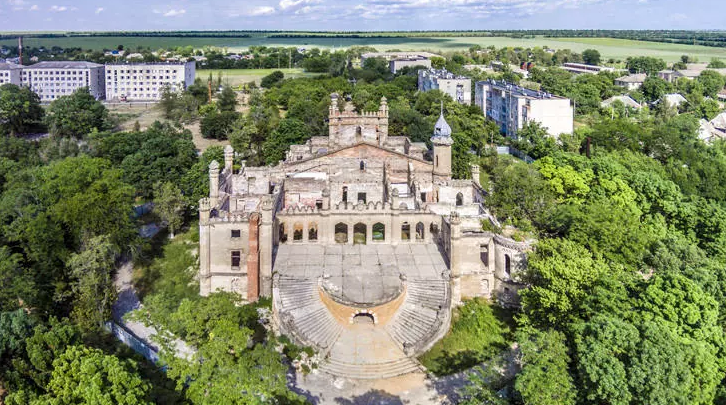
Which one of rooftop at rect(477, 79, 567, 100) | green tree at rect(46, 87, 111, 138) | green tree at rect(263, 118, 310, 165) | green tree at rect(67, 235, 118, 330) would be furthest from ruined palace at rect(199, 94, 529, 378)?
green tree at rect(46, 87, 111, 138)

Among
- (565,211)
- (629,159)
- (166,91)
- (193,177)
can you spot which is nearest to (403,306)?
(565,211)

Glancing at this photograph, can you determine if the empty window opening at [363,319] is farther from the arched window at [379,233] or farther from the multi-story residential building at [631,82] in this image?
the multi-story residential building at [631,82]

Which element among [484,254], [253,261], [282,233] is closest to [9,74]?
[282,233]

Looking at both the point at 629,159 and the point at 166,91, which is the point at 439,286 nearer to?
the point at 629,159

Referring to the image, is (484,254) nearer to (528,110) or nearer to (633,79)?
(528,110)

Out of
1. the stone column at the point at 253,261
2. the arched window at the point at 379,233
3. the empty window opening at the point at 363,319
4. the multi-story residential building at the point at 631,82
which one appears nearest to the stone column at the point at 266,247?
the stone column at the point at 253,261

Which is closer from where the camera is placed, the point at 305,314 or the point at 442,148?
the point at 305,314
